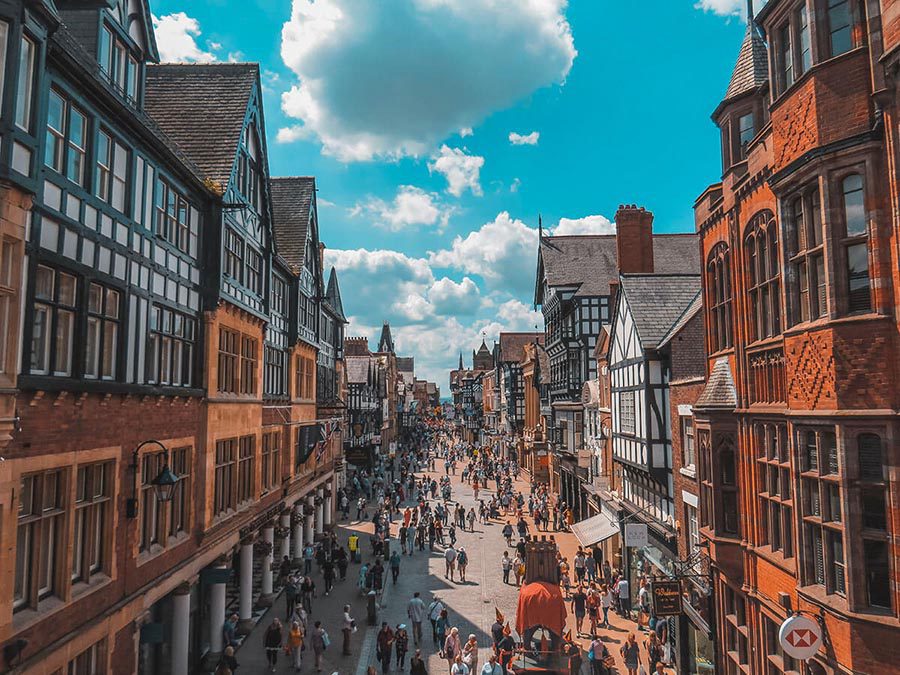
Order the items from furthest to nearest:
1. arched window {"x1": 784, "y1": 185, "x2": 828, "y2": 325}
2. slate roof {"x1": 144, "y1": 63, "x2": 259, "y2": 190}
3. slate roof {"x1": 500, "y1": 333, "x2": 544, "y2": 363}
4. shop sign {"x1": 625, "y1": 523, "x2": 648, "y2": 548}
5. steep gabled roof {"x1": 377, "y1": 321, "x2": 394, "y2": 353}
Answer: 1. steep gabled roof {"x1": 377, "y1": 321, "x2": 394, "y2": 353}
2. slate roof {"x1": 500, "y1": 333, "x2": 544, "y2": 363}
3. shop sign {"x1": 625, "y1": 523, "x2": 648, "y2": 548}
4. slate roof {"x1": 144, "y1": 63, "x2": 259, "y2": 190}
5. arched window {"x1": 784, "y1": 185, "x2": 828, "y2": 325}

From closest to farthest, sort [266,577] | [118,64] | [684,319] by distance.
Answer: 1. [118,64]
2. [684,319]
3. [266,577]

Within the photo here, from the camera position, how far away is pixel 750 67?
1317cm

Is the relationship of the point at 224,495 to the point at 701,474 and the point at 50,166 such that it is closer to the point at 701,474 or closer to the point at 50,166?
the point at 50,166

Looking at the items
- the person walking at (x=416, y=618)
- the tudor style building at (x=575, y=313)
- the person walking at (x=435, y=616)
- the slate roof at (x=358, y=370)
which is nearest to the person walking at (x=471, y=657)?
the person walking at (x=435, y=616)

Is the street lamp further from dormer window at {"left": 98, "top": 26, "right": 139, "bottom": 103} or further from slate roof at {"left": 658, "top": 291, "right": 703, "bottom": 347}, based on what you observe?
slate roof at {"left": 658, "top": 291, "right": 703, "bottom": 347}

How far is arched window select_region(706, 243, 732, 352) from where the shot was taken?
1385 cm

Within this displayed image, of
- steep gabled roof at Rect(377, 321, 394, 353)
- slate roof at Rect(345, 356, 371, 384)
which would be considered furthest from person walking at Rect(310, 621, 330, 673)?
steep gabled roof at Rect(377, 321, 394, 353)

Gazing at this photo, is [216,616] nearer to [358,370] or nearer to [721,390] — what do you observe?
[721,390]

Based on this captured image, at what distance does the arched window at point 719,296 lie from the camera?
545 inches

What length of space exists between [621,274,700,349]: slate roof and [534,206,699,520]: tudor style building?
8041 millimetres

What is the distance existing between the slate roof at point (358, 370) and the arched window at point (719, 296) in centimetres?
4418

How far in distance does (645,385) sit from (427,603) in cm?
1085

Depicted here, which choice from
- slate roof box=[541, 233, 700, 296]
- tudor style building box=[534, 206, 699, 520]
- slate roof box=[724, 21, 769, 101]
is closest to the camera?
slate roof box=[724, 21, 769, 101]

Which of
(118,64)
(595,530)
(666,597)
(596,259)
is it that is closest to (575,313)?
(596,259)
